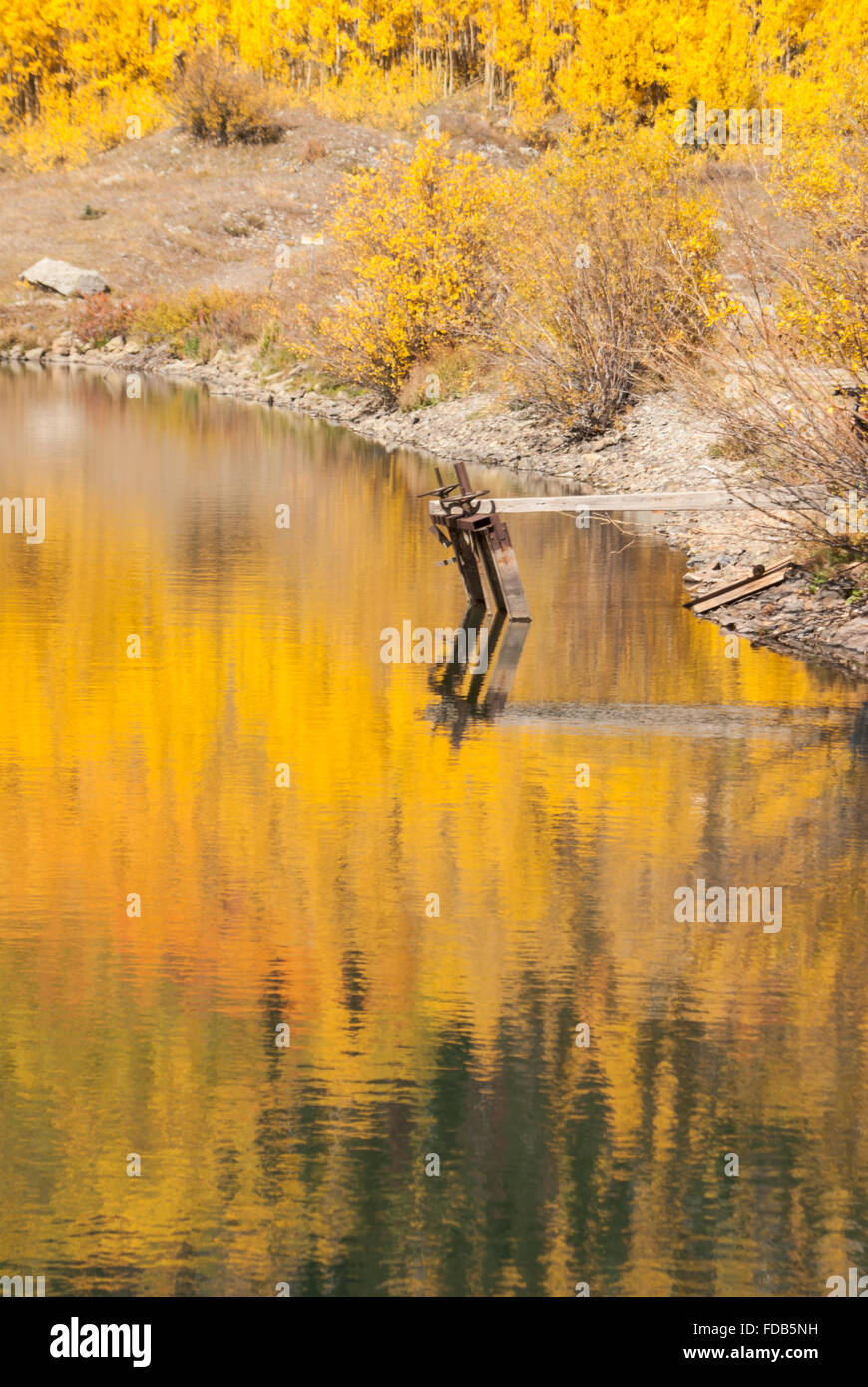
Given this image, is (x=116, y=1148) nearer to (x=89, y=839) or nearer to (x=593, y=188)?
(x=89, y=839)

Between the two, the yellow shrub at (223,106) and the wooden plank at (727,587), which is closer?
the wooden plank at (727,587)

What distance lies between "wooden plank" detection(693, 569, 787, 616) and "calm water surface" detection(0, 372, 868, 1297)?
0.38 metres

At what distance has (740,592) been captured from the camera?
17453mm

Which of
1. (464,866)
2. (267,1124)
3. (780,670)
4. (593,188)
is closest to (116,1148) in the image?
(267,1124)

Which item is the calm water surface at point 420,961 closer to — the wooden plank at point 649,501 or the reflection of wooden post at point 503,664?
the reflection of wooden post at point 503,664

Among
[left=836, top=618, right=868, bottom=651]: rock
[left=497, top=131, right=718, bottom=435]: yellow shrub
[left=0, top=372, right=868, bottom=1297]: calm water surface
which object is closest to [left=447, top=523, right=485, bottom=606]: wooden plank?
[left=0, top=372, right=868, bottom=1297]: calm water surface

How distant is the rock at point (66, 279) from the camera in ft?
197

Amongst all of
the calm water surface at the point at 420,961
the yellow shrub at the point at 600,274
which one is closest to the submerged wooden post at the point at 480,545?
the calm water surface at the point at 420,961

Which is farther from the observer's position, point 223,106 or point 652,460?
point 223,106

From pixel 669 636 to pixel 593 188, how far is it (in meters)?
14.8

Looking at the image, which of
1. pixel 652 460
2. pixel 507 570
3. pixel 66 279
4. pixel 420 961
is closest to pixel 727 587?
pixel 507 570

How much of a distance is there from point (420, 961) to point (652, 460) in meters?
18.5

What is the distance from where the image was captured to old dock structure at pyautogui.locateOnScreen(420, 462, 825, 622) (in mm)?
15906

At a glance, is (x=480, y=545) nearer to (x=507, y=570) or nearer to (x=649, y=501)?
(x=507, y=570)
